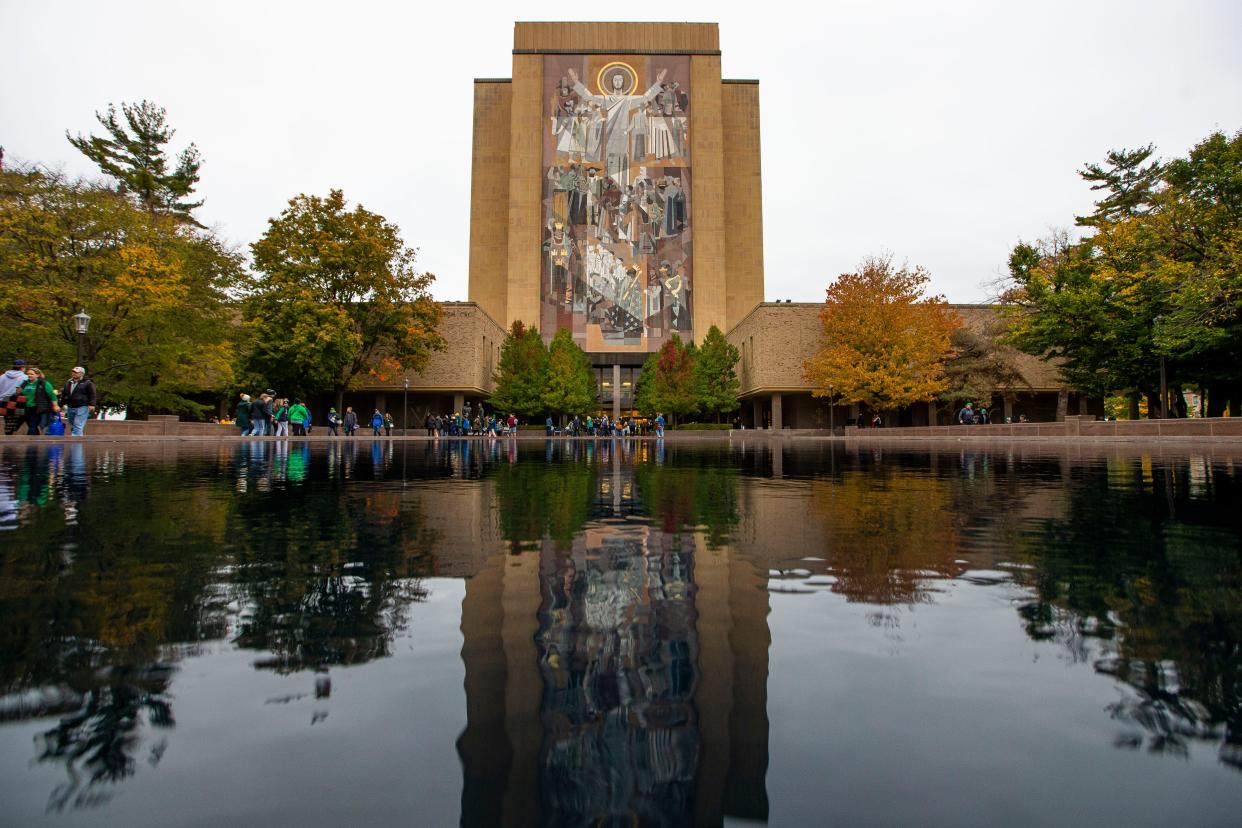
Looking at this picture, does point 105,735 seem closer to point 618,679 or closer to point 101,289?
point 618,679

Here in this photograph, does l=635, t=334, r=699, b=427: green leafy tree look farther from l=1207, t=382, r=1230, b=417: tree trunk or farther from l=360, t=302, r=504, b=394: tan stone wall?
l=1207, t=382, r=1230, b=417: tree trunk

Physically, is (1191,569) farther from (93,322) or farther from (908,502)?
(93,322)

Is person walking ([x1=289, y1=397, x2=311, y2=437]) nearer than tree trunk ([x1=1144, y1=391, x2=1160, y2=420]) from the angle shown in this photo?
Yes

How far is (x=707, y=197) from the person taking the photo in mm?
66125

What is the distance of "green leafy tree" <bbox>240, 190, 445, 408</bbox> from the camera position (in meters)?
33.8

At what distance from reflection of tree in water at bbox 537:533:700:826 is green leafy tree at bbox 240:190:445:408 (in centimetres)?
3398

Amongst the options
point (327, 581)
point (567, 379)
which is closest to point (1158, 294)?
point (327, 581)

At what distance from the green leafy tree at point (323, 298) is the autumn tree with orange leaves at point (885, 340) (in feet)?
78.4

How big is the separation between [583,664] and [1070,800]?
3.16ft

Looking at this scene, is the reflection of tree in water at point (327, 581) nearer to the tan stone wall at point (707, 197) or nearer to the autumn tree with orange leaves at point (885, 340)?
the autumn tree with orange leaves at point (885, 340)

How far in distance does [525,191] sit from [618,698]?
68.6m

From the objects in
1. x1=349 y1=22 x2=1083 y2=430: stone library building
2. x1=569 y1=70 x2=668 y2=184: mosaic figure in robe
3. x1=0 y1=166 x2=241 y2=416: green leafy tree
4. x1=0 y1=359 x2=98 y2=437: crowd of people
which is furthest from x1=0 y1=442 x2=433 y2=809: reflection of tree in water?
x1=569 y1=70 x2=668 y2=184: mosaic figure in robe

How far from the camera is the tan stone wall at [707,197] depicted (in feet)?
214

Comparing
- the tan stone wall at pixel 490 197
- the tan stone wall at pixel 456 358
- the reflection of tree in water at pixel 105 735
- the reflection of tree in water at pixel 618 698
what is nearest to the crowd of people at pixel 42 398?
the reflection of tree in water at pixel 105 735
